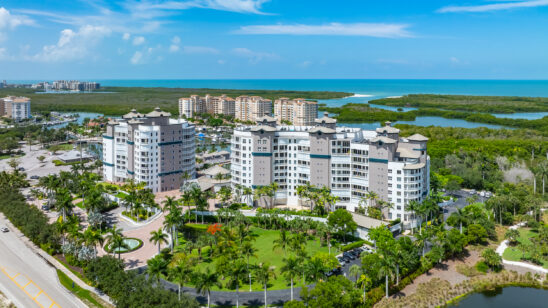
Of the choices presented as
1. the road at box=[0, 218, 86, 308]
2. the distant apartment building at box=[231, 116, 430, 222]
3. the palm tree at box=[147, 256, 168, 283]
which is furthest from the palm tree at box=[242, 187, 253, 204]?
the road at box=[0, 218, 86, 308]

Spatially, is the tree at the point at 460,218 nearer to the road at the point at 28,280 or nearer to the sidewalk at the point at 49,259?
the sidewalk at the point at 49,259

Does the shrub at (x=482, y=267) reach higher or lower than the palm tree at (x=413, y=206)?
lower

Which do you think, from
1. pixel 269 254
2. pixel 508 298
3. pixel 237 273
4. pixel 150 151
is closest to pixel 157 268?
pixel 237 273

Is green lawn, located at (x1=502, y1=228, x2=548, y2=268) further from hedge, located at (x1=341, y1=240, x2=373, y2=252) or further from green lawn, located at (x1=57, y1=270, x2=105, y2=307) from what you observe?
green lawn, located at (x1=57, y1=270, x2=105, y2=307)

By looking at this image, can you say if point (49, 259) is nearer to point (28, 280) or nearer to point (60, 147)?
point (28, 280)

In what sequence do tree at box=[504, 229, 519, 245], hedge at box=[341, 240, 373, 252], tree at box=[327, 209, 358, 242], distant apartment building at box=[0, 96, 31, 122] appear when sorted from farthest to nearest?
distant apartment building at box=[0, 96, 31, 122], tree at box=[327, 209, 358, 242], tree at box=[504, 229, 519, 245], hedge at box=[341, 240, 373, 252]

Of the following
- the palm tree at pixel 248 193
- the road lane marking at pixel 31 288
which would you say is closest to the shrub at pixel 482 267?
the palm tree at pixel 248 193
